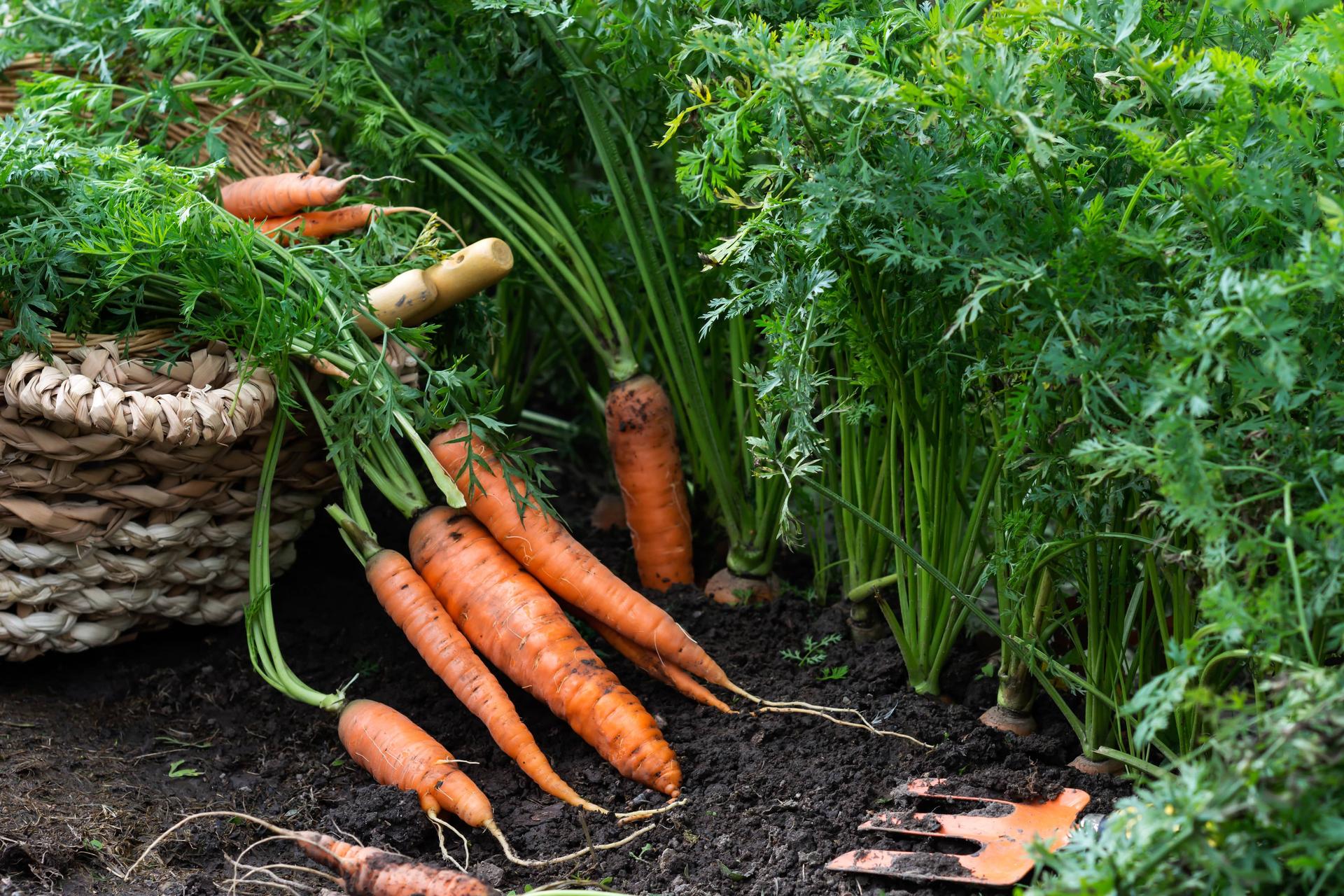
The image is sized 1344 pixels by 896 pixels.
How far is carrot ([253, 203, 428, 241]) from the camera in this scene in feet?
7.45

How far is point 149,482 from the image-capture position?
78.3 inches

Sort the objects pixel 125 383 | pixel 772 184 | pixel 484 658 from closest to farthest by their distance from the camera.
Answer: pixel 772 184 < pixel 125 383 < pixel 484 658

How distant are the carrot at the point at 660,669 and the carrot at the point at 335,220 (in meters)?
0.92

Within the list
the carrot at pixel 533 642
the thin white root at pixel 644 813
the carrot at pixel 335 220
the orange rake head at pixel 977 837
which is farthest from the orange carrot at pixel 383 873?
the carrot at pixel 335 220

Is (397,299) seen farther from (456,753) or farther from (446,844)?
(446,844)

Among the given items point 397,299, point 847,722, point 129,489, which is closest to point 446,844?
point 847,722

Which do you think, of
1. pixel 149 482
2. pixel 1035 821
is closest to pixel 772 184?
pixel 1035 821

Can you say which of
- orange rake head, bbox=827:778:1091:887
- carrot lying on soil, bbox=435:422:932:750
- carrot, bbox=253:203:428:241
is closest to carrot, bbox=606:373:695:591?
carrot lying on soil, bbox=435:422:932:750

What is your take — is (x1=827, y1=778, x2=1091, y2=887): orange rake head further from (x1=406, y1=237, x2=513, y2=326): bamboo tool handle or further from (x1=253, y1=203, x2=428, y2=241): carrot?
(x1=253, y1=203, x2=428, y2=241): carrot

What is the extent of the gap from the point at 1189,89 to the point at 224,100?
6.39 feet

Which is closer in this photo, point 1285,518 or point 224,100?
point 1285,518

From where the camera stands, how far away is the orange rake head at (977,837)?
152 cm

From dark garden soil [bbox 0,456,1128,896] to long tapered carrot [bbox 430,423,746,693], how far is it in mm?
129

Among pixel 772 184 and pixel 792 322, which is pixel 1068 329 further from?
pixel 772 184
